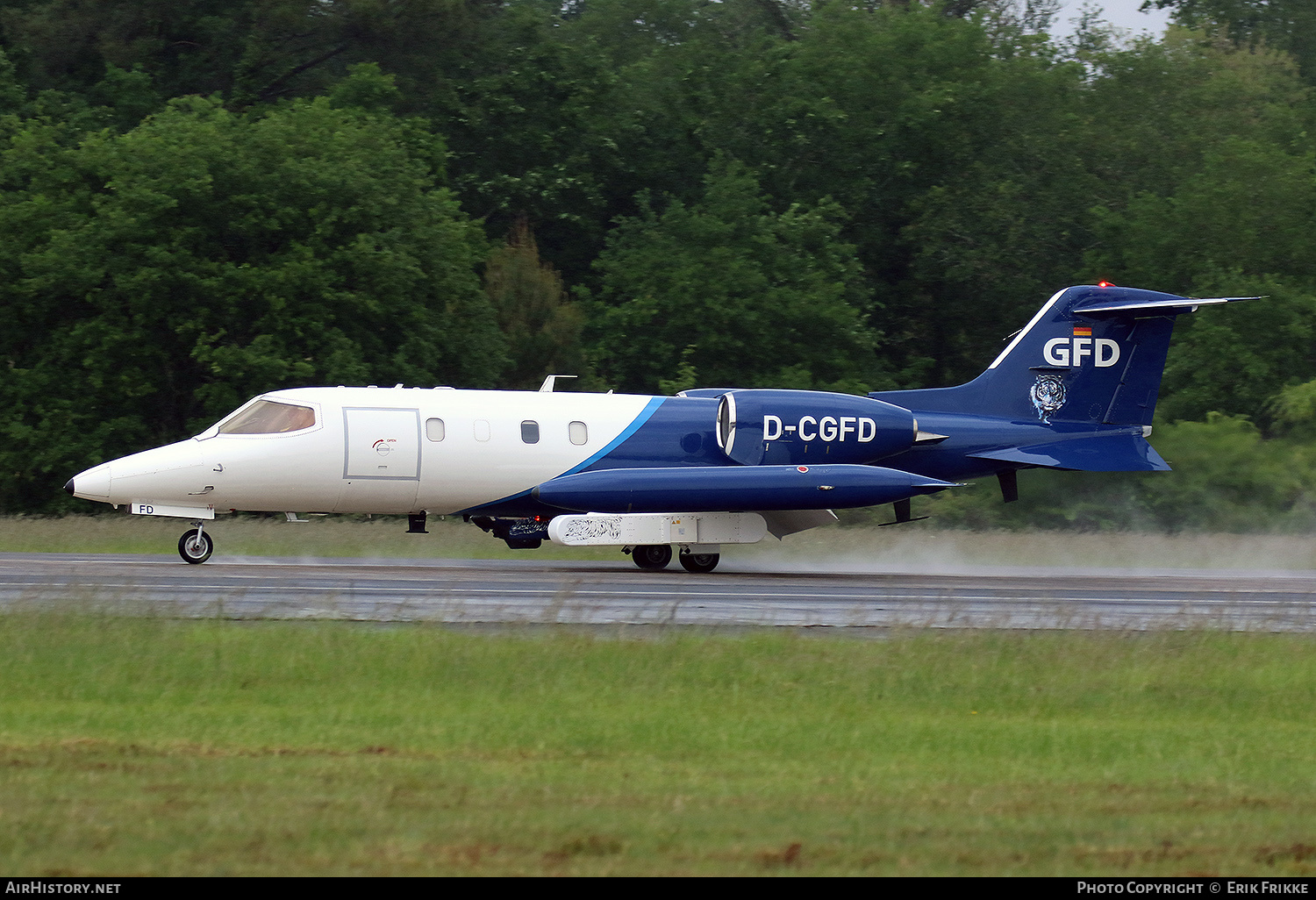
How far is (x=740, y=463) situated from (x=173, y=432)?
1750cm

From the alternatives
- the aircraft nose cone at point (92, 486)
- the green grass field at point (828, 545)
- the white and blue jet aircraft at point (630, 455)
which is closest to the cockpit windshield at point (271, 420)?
the white and blue jet aircraft at point (630, 455)

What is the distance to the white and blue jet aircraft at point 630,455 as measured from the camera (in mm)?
21234

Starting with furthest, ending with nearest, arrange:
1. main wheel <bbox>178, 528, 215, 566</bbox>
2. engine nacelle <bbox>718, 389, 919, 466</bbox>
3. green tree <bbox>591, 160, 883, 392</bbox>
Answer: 1. green tree <bbox>591, 160, 883, 392</bbox>
2. engine nacelle <bbox>718, 389, 919, 466</bbox>
3. main wheel <bbox>178, 528, 215, 566</bbox>

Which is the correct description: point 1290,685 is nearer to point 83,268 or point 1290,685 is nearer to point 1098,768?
point 1098,768

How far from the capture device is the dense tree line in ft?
113

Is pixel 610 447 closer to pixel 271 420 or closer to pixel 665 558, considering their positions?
pixel 665 558

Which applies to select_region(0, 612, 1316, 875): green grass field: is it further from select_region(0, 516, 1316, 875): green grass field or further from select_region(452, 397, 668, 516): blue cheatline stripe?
select_region(452, 397, 668, 516): blue cheatline stripe

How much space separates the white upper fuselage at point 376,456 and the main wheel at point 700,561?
2206 mm

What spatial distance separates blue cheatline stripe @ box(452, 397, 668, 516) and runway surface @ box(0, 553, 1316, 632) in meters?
0.97

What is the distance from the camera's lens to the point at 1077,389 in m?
25.1

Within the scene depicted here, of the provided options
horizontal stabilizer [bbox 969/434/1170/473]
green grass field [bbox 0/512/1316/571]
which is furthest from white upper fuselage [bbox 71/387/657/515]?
horizontal stabilizer [bbox 969/434/1170/473]

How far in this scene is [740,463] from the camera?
23.0 meters

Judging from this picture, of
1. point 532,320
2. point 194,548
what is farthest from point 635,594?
point 532,320
